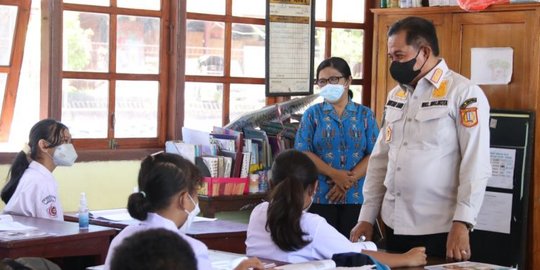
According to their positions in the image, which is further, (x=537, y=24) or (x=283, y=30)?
(x=283, y=30)

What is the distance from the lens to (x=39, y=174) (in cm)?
431

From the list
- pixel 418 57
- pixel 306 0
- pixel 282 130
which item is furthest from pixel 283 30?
pixel 418 57

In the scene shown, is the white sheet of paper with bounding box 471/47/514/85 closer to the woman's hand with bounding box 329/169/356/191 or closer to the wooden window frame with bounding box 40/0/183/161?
the woman's hand with bounding box 329/169/356/191

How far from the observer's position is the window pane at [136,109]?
17.9 ft

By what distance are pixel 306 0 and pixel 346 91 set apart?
50.1 inches

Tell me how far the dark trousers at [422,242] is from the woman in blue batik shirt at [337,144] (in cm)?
116

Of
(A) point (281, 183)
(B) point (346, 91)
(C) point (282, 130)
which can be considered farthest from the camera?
(C) point (282, 130)

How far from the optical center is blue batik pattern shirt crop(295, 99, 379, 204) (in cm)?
480

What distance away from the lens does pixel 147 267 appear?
62.6 inches

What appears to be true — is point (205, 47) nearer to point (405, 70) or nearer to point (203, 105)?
point (203, 105)

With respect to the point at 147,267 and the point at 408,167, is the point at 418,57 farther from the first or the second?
the point at 147,267

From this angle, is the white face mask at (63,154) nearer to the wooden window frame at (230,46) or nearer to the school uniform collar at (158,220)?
the wooden window frame at (230,46)

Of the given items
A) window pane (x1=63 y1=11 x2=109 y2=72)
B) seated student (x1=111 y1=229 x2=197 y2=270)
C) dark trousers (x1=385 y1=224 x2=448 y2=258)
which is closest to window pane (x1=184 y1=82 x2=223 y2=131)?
window pane (x1=63 y1=11 x2=109 y2=72)

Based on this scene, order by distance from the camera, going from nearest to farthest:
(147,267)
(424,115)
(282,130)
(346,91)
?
(147,267), (424,115), (346,91), (282,130)
